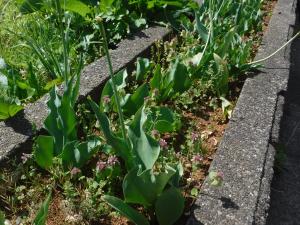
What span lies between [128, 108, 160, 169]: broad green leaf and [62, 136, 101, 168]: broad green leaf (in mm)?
250

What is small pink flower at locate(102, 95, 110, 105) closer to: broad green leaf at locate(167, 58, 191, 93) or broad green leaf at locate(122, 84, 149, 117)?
broad green leaf at locate(122, 84, 149, 117)

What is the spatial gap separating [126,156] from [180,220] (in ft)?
1.07

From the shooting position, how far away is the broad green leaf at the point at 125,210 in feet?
4.99

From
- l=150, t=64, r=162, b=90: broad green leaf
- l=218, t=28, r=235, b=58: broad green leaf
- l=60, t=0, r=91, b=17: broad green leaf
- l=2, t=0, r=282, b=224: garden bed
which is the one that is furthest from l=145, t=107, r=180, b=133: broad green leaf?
l=60, t=0, r=91, b=17: broad green leaf

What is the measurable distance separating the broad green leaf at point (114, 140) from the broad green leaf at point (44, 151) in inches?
12.2

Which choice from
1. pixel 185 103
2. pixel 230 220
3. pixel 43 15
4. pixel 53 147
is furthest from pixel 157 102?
pixel 43 15

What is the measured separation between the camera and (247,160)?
204 cm

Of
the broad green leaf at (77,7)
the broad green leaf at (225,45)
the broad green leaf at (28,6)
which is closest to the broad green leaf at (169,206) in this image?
the broad green leaf at (225,45)

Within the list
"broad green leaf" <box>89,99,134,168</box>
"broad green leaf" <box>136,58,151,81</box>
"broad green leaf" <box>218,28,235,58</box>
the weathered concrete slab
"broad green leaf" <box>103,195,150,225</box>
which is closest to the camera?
"broad green leaf" <box>103,195,150,225</box>

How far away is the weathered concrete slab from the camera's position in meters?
2.03

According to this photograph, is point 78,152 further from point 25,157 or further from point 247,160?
point 247,160

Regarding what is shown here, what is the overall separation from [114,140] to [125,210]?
27 centimetres

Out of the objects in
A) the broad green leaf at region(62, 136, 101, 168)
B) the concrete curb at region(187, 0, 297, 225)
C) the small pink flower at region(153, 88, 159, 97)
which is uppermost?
the broad green leaf at region(62, 136, 101, 168)

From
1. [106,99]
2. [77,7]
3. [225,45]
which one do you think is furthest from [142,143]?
[77,7]
